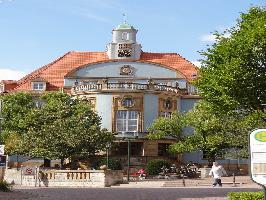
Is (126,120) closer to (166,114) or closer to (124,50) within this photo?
(166,114)

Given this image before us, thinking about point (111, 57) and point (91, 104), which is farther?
point (111, 57)

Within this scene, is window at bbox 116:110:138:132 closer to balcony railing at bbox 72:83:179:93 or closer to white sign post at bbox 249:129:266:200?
balcony railing at bbox 72:83:179:93

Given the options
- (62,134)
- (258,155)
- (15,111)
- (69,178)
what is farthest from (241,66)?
(15,111)

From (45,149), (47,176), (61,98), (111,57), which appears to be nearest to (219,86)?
(47,176)

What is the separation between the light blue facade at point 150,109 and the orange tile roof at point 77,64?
28.2ft

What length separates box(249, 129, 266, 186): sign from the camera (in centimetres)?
578

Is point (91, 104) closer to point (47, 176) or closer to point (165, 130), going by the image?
point (165, 130)

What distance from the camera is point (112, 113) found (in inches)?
2474

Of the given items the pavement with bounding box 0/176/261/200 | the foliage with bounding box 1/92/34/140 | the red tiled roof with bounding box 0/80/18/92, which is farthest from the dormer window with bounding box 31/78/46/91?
the pavement with bounding box 0/176/261/200

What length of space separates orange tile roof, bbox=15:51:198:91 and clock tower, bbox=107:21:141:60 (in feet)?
3.94

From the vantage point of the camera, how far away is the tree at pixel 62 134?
4584 centimetres

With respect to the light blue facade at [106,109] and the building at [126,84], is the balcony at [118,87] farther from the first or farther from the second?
the light blue facade at [106,109]

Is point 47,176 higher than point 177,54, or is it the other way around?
point 177,54

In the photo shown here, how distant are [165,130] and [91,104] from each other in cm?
1093
